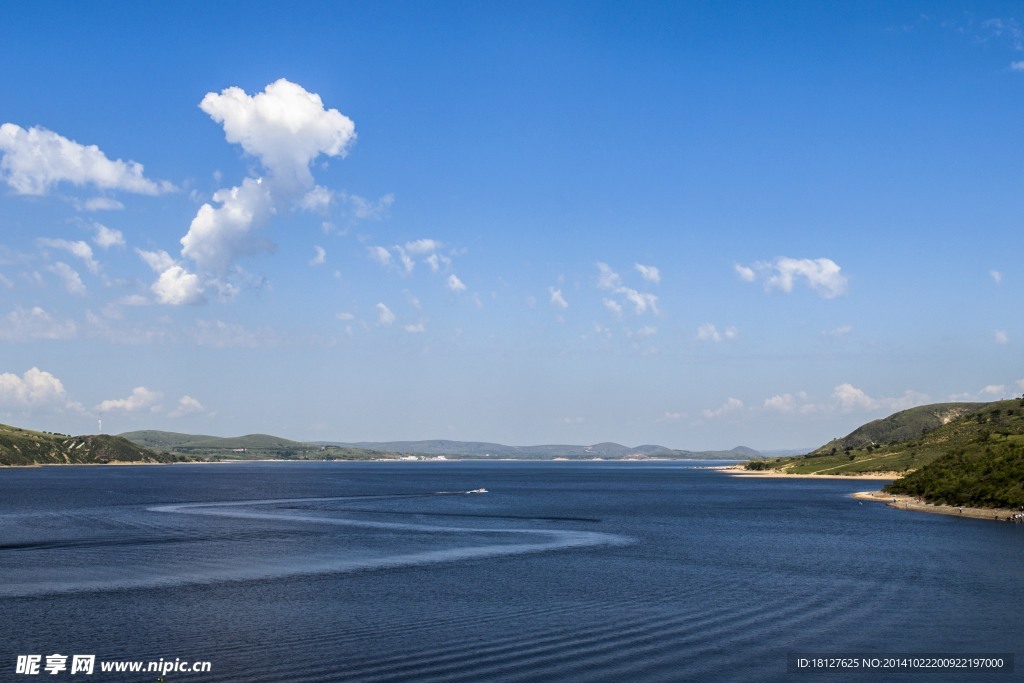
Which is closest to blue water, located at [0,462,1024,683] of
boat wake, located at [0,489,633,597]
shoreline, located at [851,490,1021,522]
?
boat wake, located at [0,489,633,597]

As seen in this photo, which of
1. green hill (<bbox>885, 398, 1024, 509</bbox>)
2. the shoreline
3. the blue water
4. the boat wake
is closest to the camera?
the blue water

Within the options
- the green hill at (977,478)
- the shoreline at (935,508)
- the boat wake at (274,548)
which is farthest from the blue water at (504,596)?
the green hill at (977,478)

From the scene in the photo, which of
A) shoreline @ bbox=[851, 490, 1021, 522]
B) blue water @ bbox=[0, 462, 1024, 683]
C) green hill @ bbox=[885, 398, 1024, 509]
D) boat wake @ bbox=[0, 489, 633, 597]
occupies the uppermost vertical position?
green hill @ bbox=[885, 398, 1024, 509]

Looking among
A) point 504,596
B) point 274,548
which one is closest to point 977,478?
point 504,596

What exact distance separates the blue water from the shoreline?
6883 mm

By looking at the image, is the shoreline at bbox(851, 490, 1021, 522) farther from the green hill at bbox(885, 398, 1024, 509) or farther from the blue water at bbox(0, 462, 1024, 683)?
the blue water at bbox(0, 462, 1024, 683)

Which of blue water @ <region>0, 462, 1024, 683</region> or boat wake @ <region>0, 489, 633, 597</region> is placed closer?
blue water @ <region>0, 462, 1024, 683</region>

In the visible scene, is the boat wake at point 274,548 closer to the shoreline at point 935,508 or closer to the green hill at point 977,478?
→ the shoreline at point 935,508

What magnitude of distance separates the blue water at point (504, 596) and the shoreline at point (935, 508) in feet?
22.6

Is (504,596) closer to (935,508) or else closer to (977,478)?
(935,508)

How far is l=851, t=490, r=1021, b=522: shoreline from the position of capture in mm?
126419

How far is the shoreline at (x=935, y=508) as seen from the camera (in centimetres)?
12642

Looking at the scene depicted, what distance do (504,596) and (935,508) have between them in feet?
367

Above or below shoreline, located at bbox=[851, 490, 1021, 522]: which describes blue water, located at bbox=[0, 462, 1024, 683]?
below
